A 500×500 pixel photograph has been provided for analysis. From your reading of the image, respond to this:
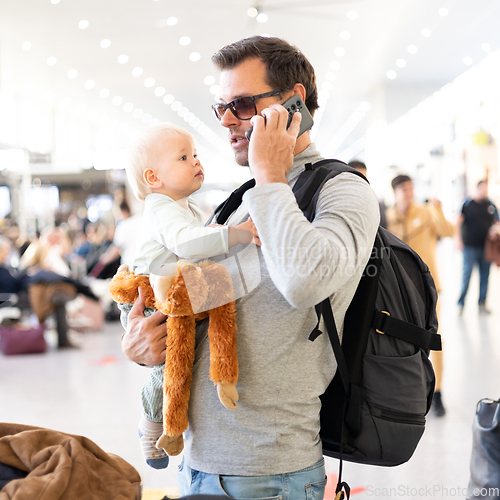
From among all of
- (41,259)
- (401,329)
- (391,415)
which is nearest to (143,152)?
(401,329)

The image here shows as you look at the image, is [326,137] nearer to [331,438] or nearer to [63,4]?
[63,4]

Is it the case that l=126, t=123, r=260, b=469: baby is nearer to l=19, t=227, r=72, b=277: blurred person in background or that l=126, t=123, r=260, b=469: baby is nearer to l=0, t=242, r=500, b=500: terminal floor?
l=0, t=242, r=500, b=500: terminal floor

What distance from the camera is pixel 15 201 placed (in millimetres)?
20906

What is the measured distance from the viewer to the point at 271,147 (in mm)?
1123

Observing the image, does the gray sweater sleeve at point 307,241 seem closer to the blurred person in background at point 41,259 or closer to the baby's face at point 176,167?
the baby's face at point 176,167

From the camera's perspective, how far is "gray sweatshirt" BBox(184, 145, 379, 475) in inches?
43.9

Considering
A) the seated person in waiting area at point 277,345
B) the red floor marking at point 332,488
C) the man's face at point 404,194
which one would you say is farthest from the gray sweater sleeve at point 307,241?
the man's face at point 404,194

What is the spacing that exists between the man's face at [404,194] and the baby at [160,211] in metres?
3.04

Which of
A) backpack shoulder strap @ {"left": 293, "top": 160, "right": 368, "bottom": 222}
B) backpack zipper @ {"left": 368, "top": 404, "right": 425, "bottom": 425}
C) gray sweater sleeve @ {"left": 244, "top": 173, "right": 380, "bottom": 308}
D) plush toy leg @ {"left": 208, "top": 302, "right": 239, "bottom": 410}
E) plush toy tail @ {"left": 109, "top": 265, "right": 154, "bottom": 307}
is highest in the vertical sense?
backpack shoulder strap @ {"left": 293, "top": 160, "right": 368, "bottom": 222}

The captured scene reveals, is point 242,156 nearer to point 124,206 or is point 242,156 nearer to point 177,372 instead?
point 177,372

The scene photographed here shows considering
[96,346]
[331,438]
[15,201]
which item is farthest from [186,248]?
[15,201]

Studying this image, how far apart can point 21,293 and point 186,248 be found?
610 cm

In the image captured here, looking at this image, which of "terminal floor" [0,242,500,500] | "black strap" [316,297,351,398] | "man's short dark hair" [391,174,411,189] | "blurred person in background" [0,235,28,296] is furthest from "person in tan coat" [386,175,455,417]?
"blurred person in background" [0,235,28,296]

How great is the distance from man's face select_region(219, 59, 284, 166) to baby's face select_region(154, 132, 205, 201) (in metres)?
0.18
